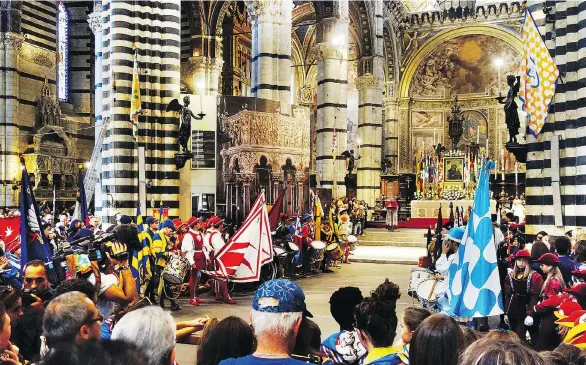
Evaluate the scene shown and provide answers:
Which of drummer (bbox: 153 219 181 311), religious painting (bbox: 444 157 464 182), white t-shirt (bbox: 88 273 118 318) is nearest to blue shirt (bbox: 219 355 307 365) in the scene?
white t-shirt (bbox: 88 273 118 318)

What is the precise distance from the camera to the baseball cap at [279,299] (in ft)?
9.96

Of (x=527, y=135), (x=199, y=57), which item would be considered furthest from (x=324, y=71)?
(x=527, y=135)

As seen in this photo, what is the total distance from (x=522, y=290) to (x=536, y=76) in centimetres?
567

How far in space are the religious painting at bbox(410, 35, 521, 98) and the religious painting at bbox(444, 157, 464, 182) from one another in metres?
5.97

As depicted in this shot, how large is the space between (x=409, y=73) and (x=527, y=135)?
86.6 ft

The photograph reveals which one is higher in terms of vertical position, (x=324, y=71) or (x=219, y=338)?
(x=324, y=71)

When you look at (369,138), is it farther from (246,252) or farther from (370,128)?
(246,252)

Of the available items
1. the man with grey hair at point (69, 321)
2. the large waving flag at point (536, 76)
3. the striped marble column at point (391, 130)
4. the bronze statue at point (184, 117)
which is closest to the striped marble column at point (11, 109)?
the bronze statue at point (184, 117)

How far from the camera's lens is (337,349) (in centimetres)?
432

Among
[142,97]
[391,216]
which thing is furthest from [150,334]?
[391,216]

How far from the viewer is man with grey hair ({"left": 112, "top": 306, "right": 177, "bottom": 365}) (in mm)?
2910

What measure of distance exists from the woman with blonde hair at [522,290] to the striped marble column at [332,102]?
1922 cm

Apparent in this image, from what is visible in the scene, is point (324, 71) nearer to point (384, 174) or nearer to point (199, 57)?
point (199, 57)

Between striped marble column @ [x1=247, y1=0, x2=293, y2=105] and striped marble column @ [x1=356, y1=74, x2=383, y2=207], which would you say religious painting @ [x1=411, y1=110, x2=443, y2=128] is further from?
striped marble column @ [x1=247, y1=0, x2=293, y2=105]
